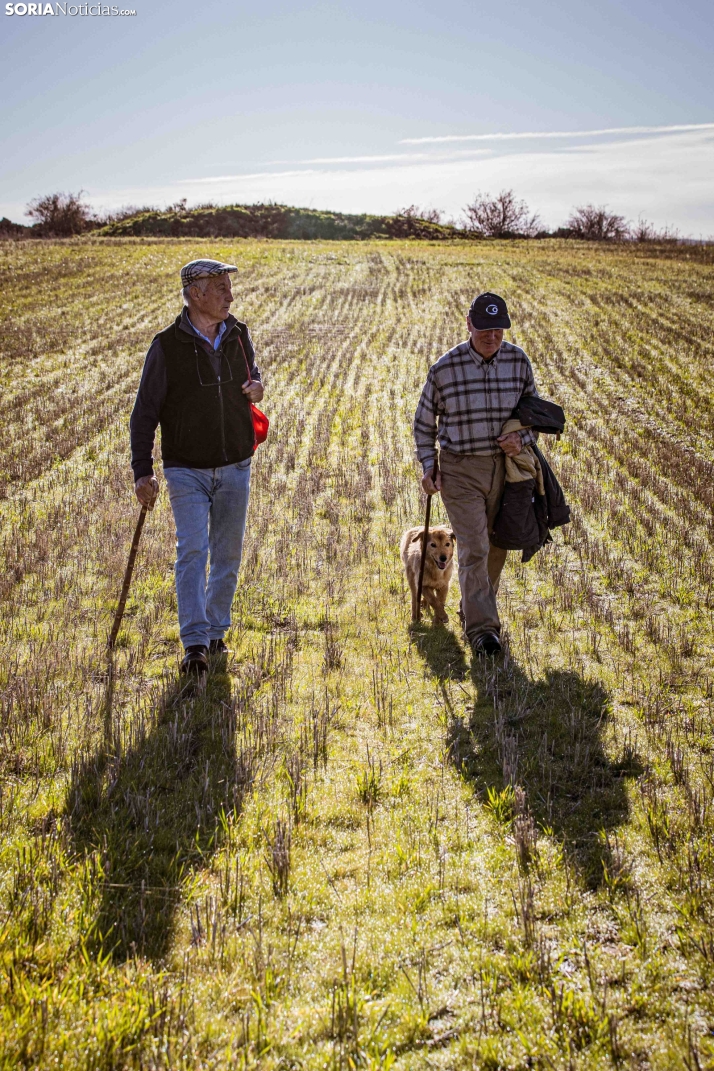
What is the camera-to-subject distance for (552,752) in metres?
3.96

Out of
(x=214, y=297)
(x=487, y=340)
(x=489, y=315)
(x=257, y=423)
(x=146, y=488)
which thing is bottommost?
(x=146, y=488)

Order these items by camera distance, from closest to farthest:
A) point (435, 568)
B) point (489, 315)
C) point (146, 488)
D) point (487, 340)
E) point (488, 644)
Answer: point (146, 488), point (489, 315), point (487, 340), point (488, 644), point (435, 568)

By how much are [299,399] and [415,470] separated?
4.61 metres

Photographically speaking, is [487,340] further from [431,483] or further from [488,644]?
[488,644]

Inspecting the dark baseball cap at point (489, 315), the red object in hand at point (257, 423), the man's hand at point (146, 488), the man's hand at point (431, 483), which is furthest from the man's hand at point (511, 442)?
the man's hand at point (146, 488)

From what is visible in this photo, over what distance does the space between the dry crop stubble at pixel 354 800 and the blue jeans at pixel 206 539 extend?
1.09 ft

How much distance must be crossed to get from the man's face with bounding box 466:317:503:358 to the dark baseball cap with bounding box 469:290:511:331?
0.04 metres

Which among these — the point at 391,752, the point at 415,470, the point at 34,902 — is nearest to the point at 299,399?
the point at 415,470

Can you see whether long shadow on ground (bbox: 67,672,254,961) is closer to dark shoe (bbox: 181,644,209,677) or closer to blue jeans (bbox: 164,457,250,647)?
dark shoe (bbox: 181,644,209,677)

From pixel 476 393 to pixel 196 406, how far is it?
6.12ft

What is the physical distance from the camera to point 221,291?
4.67 metres

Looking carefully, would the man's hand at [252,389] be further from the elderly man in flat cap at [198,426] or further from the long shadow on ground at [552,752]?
the long shadow on ground at [552,752]

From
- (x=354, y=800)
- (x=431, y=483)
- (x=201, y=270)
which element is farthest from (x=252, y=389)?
(x=354, y=800)

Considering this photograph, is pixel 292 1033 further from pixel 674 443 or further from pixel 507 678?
pixel 674 443
